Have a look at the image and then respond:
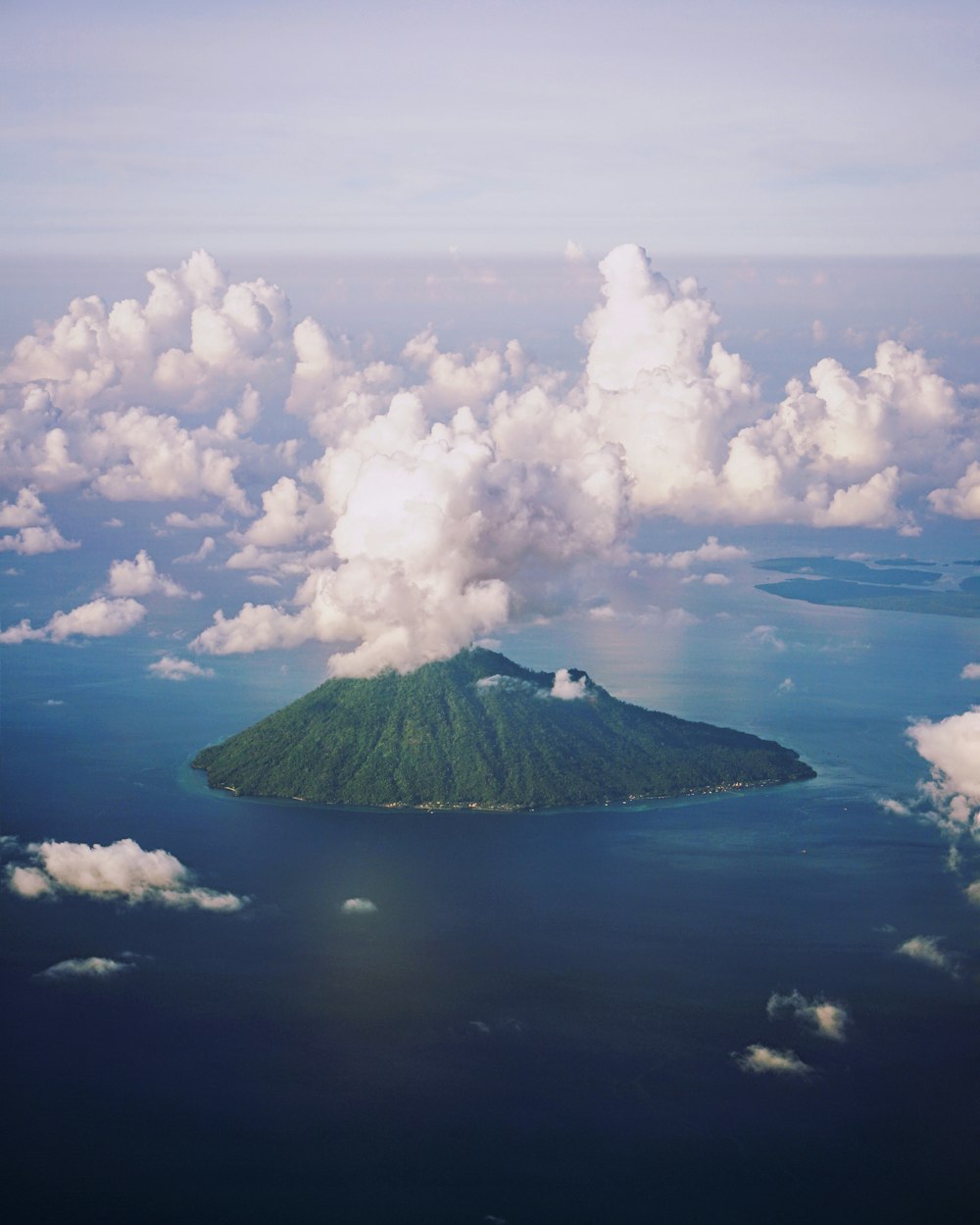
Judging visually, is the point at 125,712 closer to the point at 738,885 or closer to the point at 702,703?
the point at 702,703

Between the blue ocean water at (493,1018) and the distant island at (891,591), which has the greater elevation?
the distant island at (891,591)

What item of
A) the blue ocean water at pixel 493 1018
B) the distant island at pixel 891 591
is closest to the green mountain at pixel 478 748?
the blue ocean water at pixel 493 1018

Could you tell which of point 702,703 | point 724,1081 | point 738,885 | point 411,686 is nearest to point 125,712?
point 411,686

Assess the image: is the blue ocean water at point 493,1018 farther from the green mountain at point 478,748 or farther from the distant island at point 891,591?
the distant island at point 891,591

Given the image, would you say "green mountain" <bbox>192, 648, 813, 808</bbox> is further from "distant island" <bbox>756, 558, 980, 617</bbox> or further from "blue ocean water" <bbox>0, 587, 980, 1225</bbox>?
"distant island" <bbox>756, 558, 980, 617</bbox>

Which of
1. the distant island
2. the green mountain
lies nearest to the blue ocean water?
the green mountain

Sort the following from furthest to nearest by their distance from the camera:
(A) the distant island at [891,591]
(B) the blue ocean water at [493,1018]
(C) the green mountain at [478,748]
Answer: (A) the distant island at [891,591], (C) the green mountain at [478,748], (B) the blue ocean water at [493,1018]
